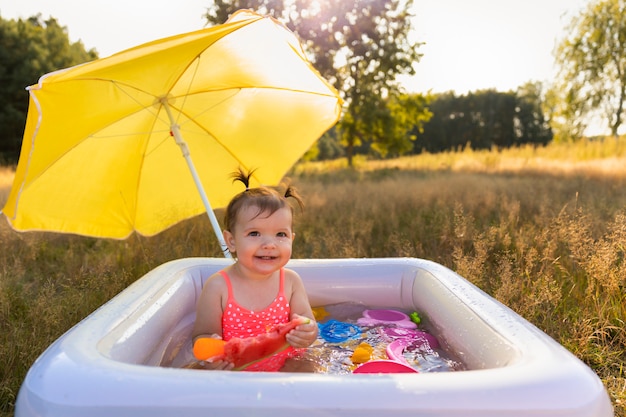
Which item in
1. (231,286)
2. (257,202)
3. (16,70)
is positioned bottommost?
(231,286)

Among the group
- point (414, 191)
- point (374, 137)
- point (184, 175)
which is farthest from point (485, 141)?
point (184, 175)

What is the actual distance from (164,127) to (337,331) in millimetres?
1721

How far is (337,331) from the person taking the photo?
2549 mm

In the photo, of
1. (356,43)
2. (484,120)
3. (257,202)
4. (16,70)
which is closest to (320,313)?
(257,202)

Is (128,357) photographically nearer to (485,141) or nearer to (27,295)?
(27,295)

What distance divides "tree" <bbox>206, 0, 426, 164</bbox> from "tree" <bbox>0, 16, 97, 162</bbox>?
32.3ft

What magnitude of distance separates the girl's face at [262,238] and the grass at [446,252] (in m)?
1.14

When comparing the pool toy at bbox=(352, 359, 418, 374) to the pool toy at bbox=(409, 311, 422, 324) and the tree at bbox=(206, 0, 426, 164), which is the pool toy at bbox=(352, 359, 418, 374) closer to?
the pool toy at bbox=(409, 311, 422, 324)

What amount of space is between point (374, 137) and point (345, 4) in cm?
373

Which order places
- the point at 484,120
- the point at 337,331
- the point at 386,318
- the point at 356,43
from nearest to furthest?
the point at 337,331, the point at 386,318, the point at 356,43, the point at 484,120

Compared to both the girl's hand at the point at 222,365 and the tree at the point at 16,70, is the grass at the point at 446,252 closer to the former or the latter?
the girl's hand at the point at 222,365

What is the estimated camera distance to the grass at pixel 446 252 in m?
2.63

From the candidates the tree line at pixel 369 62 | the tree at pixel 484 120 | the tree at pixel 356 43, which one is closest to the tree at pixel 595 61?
the tree line at pixel 369 62

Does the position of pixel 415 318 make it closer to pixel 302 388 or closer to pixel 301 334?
pixel 301 334
